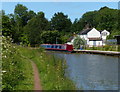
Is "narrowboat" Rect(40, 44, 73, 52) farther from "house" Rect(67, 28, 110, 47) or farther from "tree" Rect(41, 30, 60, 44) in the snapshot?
"house" Rect(67, 28, 110, 47)

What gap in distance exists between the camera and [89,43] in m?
75.6

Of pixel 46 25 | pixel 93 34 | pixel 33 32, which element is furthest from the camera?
pixel 46 25

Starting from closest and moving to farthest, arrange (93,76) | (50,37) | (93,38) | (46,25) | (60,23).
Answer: (93,76) < (50,37) < (93,38) < (46,25) < (60,23)

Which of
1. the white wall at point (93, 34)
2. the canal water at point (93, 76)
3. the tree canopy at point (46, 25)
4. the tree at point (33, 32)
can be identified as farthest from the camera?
the white wall at point (93, 34)

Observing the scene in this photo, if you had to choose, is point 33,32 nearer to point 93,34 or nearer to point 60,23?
point 93,34

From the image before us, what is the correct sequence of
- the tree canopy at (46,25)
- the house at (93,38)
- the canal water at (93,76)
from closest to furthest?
the canal water at (93,76) < the tree canopy at (46,25) < the house at (93,38)

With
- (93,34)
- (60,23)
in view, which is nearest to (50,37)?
(93,34)

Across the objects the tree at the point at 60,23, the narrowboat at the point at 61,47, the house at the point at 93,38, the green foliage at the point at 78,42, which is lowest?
the narrowboat at the point at 61,47

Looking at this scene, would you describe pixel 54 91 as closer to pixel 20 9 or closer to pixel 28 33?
pixel 28 33

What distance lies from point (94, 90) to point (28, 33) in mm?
59703

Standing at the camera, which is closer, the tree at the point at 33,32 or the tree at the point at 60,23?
the tree at the point at 33,32

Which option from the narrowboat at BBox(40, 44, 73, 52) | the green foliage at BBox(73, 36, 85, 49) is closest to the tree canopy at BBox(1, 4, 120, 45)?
the narrowboat at BBox(40, 44, 73, 52)

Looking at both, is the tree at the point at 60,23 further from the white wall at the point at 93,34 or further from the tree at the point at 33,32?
A: the tree at the point at 33,32

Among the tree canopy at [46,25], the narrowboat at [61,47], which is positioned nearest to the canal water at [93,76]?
the tree canopy at [46,25]
